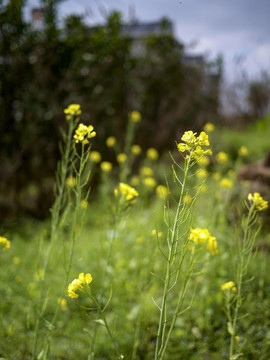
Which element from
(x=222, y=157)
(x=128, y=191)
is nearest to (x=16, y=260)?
(x=128, y=191)

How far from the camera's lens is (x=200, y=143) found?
119 centimetres

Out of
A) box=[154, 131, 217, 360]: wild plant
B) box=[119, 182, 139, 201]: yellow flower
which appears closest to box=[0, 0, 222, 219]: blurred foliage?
box=[119, 182, 139, 201]: yellow flower

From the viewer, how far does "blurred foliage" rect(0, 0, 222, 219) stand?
425cm

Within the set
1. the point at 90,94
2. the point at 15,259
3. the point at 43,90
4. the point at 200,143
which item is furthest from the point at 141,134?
the point at 200,143

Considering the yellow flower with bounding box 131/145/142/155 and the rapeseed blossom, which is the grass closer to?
the rapeseed blossom

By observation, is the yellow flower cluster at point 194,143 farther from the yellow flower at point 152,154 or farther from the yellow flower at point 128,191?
the yellow flower at point 152,154

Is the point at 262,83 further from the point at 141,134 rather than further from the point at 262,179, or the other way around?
the point at 262,179

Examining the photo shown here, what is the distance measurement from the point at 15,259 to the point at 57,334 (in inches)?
36.2

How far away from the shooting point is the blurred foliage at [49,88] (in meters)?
4.25

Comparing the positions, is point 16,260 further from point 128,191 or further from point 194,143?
point 194,143

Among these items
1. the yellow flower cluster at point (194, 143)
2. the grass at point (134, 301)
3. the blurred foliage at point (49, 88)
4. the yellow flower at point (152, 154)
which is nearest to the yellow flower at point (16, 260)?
the grass at point (134, 301)

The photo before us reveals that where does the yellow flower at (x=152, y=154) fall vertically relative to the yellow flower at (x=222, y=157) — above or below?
below

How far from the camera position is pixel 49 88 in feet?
15.0

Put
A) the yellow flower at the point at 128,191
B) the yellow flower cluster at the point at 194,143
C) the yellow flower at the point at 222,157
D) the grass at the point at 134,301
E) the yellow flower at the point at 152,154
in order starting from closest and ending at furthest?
the yellow flower cluster at the point at 194,143 < the yellow flower at the point at 128,191 < the grass at the point at 134,301 < the yellow flower at the point at 222,157 < the yellow flower at the point at 152,154
